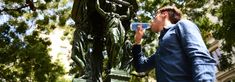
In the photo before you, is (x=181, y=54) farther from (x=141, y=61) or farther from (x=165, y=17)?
(x=141, y=61)

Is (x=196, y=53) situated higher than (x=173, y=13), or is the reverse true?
(x=173, y=13)

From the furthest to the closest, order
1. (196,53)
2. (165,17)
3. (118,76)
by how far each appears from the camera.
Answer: (118,76), (165,17), (196,53)

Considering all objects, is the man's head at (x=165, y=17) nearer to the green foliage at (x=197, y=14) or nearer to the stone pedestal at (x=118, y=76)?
the stone pedestal at (x=118, y=76)

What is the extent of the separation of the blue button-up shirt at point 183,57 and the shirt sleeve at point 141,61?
2.26 feet

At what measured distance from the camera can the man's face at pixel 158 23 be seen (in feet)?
12.9

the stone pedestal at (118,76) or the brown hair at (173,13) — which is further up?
the stone pedestal at (118,76)

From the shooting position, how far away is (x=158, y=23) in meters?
3.96

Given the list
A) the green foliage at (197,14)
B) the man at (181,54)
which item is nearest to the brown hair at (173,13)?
the man at (181,54)

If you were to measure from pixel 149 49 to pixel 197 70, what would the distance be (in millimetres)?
15608

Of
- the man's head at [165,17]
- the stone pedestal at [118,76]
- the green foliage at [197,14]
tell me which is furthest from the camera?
the green foliage at [197,14]

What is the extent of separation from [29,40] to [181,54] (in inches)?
604

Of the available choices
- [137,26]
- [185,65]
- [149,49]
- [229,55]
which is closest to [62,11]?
[149,49]

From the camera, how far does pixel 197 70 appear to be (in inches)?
131

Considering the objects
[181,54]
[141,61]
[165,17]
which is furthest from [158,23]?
[141,61]
